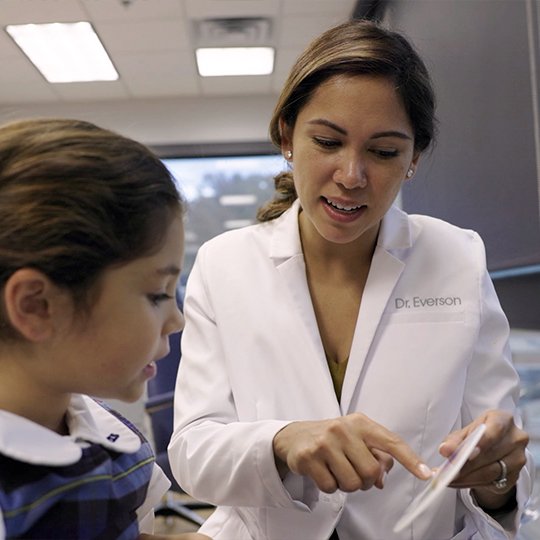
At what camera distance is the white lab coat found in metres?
0.85

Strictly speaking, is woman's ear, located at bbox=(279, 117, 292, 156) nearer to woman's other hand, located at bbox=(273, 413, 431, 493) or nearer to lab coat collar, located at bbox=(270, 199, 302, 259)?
lab coat collar, located at bbox=(270, 199, 302, 259)

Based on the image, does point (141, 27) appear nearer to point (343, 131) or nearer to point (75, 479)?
point (343, 131)

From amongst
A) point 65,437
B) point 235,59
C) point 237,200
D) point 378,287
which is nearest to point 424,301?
point 378,287

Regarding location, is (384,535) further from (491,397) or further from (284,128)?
(284,128)

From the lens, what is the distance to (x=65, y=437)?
0.58m

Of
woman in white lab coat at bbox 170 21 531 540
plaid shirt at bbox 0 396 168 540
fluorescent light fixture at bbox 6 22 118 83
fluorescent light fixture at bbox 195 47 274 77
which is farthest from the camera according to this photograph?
fluorescent light fixture at bbox 195 47 274 77

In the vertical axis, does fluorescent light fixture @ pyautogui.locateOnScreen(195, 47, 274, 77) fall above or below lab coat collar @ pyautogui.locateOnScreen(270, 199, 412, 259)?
above

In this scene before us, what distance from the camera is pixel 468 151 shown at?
1.69 meters

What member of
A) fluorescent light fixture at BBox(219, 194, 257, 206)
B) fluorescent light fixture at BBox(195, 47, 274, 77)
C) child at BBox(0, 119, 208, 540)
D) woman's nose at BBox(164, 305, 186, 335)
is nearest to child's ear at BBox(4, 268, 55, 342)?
child at BBox(0, 119, 208, 540)

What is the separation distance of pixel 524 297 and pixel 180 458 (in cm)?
91

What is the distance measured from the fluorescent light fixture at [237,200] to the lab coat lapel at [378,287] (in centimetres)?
285

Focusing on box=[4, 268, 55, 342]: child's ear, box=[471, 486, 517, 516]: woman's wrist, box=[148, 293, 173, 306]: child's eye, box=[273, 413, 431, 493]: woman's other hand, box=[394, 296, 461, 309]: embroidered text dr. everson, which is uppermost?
box=[4, 268, 55, 342]: child's ear

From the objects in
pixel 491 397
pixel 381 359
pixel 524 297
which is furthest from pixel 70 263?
pixel 524 297

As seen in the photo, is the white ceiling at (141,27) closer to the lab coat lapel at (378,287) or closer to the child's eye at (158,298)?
the lab coat lapel at (378,287)
